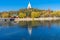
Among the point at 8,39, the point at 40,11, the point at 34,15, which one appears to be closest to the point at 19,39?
the point at 8,39

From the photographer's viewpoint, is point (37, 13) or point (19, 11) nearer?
point (37, 13)

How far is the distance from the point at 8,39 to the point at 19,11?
511 inches

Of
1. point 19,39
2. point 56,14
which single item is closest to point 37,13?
point 56,14

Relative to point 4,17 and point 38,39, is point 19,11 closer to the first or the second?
point 4,17

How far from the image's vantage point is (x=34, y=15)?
54.4 ft

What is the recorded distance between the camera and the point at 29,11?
17.5m

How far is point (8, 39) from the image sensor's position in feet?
17.2

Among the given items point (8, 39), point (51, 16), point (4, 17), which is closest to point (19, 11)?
A: point (4, 17)

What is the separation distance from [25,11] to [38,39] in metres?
12.6

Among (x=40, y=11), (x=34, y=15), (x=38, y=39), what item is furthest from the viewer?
(x=40, y=11)

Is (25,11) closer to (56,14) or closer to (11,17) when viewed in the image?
(11,17)

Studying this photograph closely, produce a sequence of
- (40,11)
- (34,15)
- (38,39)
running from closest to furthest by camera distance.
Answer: (38,39) → (34,15) → (40,11)

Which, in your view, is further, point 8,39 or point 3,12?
point 3,12

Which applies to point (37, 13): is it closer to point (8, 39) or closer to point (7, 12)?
point (7, 12)
